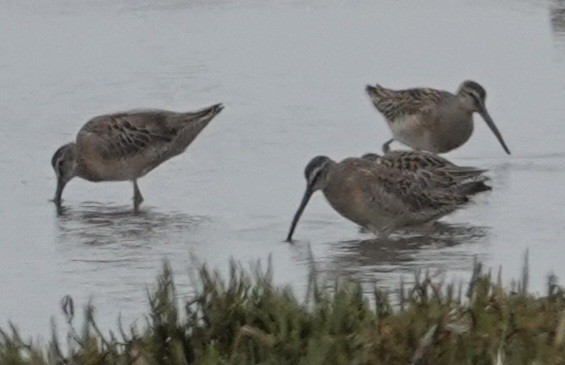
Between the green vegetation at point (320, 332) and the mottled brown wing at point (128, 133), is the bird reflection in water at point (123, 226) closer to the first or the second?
the mottled brown wing at point (128, 133)

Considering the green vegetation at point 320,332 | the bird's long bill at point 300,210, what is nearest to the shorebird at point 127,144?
the bird's long bill at point 300,210

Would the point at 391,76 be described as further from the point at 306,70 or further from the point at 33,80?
the point at 33,80

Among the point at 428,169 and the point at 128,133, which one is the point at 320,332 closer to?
the point at 428,169

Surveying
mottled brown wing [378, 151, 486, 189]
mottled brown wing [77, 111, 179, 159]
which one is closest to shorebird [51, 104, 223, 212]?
mottled brown wing [77, 111, 179, 159]

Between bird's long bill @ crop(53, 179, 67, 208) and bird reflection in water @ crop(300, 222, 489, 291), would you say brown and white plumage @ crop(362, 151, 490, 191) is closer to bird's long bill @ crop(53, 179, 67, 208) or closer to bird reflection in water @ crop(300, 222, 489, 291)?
bird reflection in water @ crop(300, 222, 489, 291)

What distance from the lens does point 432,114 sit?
38.4 ft

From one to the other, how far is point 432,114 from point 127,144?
217 cm

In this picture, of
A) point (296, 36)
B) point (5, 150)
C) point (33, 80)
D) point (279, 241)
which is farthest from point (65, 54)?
point (279, 241)

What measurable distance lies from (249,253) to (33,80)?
4.86 m

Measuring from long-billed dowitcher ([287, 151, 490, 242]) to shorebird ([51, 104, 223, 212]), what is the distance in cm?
151

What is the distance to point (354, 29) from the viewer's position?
15273mm

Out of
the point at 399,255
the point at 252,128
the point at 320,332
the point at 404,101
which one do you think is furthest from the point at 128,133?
the point at 320,332

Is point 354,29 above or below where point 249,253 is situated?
above

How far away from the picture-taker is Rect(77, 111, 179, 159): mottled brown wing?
10.9 m
